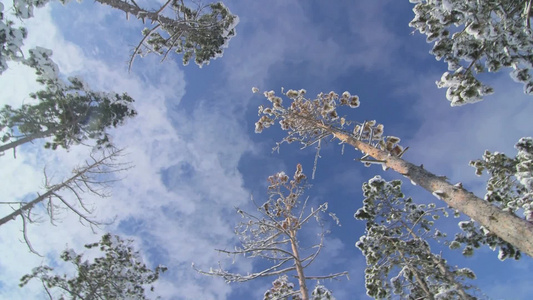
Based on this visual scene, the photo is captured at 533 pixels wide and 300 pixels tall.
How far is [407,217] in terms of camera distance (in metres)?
11.9

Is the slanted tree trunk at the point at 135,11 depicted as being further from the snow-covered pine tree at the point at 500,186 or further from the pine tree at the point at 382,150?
the snow-covered pine tree at the point at 500,186

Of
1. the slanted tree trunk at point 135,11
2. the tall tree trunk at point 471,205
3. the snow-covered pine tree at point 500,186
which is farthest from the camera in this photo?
the slanted tree trunk at point 135,11

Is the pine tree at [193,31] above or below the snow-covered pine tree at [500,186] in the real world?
above

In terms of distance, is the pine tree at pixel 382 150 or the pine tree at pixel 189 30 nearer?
the pine tree at pixel 382 150

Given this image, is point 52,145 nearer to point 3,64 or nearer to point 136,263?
point 3,64

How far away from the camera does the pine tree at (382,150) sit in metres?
4.43

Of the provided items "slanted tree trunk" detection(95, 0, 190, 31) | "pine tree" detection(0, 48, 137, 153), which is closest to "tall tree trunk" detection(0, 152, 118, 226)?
"pine tree" detection(0, 48, 137, 153)

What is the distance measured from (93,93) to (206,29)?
5.06 metres

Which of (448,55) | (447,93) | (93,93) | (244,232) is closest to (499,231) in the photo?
(447,93)

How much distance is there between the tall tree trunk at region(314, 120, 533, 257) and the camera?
4.23 meters

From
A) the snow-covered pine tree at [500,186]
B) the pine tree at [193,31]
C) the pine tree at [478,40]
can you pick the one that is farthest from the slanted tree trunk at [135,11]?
the snow-covered pine tree at [500,186]

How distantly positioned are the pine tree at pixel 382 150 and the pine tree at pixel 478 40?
5.94 feet

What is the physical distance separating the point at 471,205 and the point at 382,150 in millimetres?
3117

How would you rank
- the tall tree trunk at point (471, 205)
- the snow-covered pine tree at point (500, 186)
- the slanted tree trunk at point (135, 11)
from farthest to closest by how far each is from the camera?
the slanted tree trunk at point (135, 11)
the snow-covered pine tree at point (500, 186)
the tall tree trunk at point (471, 205)
